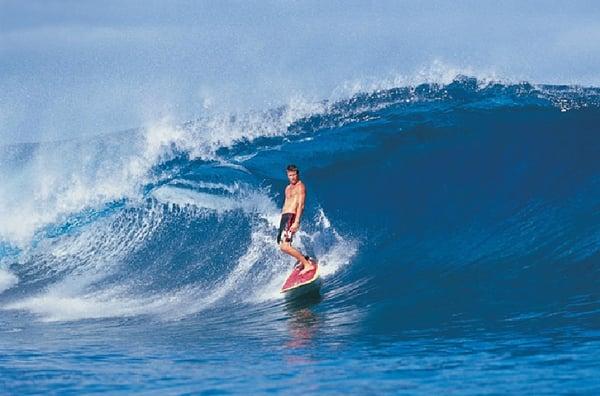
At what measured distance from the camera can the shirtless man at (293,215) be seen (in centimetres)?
1017

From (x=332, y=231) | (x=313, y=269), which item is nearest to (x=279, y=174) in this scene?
(x=332, y=231)

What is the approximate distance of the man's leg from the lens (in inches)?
396

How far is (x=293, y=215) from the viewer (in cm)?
1031

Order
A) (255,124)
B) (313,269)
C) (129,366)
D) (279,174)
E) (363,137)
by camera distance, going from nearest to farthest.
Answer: (129,366), (313,269), (279,174), (363,137), (255,124)

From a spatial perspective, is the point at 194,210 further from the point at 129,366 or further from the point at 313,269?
the point at 129,366

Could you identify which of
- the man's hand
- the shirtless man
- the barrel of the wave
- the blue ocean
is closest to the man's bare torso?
the shirtless man

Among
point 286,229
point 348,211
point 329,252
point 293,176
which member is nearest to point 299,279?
point 286,229

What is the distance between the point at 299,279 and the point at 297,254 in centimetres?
30

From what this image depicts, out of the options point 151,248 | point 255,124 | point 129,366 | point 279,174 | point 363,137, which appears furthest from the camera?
point 255,124

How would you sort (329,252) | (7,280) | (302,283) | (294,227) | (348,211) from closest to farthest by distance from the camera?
(302,283) → (294,227) → (329,252) → (348,211) → (7,280)

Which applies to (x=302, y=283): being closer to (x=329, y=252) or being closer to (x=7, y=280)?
(x=329, y=252)

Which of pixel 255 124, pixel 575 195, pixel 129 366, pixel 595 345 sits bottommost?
pixel 595 345

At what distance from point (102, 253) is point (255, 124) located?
4322 mm

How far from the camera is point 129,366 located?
277 inches
